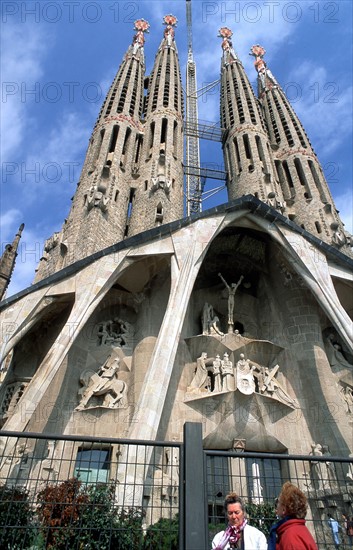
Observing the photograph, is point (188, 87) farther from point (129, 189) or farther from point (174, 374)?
point (174, 374)

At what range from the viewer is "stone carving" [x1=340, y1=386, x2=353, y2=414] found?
10.6 metres

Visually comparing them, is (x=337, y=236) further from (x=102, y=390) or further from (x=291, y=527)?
(x=291, y=527)

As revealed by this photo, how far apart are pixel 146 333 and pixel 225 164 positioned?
A: 15.1m

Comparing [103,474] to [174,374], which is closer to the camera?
[103,474]

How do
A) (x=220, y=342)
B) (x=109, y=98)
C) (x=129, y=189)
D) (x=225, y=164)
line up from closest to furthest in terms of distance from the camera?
(x=220, y=342) < (x=129, y=189) < (x=109, y=98) < (x=225, y=164)

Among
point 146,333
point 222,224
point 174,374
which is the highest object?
point 222,224

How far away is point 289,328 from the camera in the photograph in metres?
12.0

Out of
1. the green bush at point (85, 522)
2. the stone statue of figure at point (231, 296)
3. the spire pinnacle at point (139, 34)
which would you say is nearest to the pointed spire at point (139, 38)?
the spire pinnacle at point (139, 34)

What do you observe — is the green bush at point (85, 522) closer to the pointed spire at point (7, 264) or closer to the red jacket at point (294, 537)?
the red jacket at point (294, 537)

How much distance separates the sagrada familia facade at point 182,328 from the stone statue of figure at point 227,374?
0.04m

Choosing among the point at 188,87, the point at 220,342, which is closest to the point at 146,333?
the point at 220,342

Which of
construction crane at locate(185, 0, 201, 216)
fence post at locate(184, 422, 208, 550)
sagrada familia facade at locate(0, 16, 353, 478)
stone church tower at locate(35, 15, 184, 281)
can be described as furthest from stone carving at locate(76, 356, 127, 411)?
construction crane at locate(185, 0, 201, 216)

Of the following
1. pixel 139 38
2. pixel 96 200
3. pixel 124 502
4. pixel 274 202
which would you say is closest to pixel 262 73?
pixel 139 38

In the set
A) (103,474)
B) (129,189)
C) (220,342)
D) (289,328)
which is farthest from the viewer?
(129,189)
